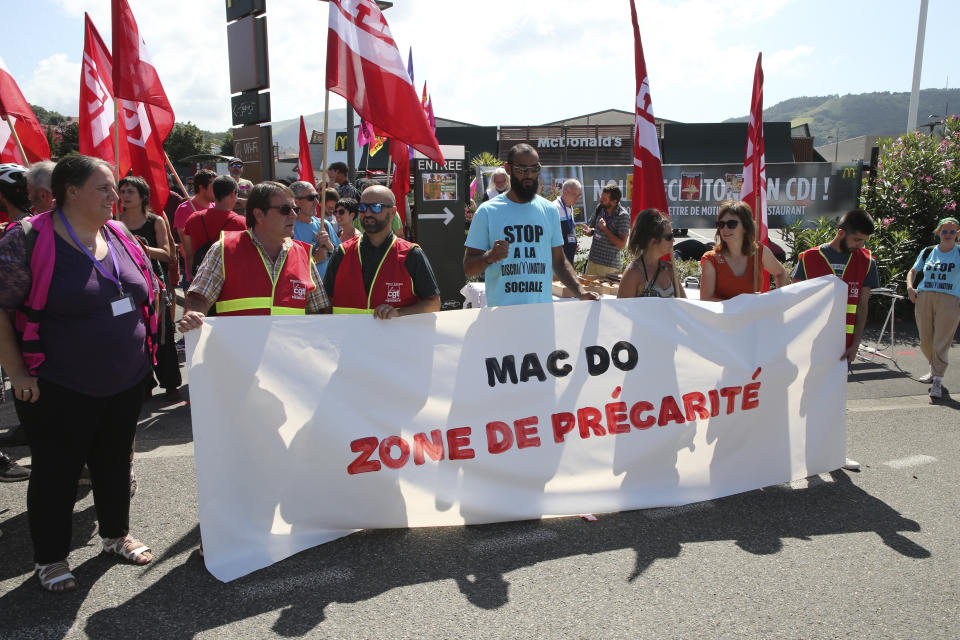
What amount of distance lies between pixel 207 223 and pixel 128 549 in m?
3.34

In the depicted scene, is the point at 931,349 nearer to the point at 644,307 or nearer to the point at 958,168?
the point at 644,307

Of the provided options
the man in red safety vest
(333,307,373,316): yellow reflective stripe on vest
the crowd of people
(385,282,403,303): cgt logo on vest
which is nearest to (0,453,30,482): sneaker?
the crowd of people

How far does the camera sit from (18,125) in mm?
6531

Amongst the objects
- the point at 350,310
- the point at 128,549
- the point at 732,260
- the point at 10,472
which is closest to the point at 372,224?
the point at 350,310

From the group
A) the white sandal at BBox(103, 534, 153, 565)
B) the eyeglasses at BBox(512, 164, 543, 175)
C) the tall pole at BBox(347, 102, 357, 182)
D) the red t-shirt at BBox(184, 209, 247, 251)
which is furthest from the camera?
the tall pole at BBox(347, 102, 357, 182)

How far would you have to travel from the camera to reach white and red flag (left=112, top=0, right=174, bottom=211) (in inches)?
221

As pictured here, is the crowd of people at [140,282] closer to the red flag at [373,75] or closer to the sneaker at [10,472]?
the sneaker at [10,472]

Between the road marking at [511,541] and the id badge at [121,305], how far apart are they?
201 cm

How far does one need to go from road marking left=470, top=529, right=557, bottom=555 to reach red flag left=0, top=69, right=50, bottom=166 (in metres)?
4.62

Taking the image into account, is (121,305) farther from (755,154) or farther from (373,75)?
(755,154)

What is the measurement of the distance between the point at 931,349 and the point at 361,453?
6.31 m

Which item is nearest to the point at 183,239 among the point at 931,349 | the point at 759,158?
the point at 759,158

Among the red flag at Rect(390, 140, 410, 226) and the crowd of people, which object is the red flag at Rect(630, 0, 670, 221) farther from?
the red flag at Rect(390, 140, 410, 226)

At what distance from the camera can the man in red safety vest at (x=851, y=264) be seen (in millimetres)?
5016
